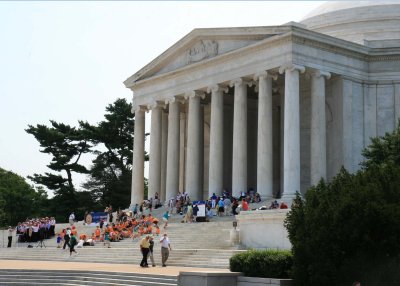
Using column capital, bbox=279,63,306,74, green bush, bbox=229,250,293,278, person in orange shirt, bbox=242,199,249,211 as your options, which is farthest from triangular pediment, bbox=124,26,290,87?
green bush, bbox=229,250,293,278

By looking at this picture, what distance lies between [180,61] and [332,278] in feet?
158

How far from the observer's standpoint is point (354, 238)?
24516mm

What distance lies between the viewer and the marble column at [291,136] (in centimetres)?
5628

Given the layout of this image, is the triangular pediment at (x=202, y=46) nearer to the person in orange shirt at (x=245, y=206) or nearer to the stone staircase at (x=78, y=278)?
the person in orange shirt at (x=245, y=206)

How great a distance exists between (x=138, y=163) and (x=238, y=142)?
677 inches

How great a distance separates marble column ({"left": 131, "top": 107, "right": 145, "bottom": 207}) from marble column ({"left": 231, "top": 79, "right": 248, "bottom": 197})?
16.4 meters

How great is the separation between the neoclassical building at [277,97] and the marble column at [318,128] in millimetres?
89

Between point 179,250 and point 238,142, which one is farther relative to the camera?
point 238,142

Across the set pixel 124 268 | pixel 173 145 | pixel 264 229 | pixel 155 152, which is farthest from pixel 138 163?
pixel 124 268

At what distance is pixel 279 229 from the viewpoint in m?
38.9

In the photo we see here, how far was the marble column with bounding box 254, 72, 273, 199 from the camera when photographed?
5912 cm

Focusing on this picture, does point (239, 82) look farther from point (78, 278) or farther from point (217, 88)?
point (78, 278)

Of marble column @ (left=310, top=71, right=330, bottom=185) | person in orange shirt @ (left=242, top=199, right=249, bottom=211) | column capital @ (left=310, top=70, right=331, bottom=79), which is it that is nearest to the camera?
person in orange shirt @ (left=242, top=199, right=249, bottom=211)

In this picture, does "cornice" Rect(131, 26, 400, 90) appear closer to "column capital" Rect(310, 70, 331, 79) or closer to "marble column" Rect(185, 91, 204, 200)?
"column capital" Rect(310, 70, 331, 79)
